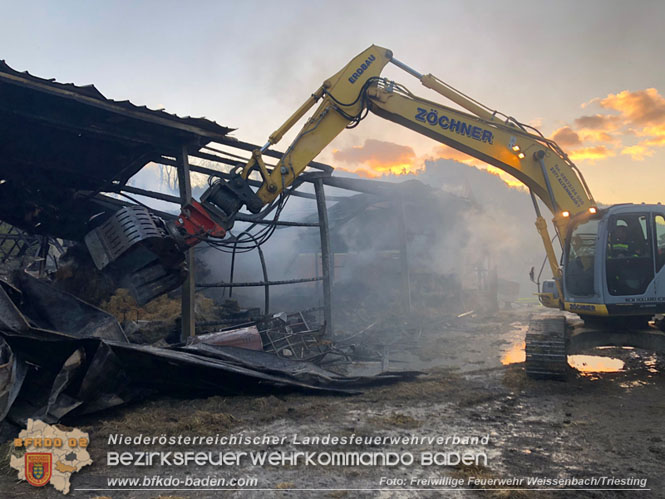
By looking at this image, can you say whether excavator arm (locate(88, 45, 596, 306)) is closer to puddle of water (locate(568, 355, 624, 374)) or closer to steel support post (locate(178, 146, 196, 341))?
steel support post (locate(178, 146, 196, 341))

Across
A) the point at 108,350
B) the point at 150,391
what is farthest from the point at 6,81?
the point at 150,391

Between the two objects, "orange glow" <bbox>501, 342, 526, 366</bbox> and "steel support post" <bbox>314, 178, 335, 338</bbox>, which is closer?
"orange glow" <bbox>501, 342, 526, 366</bbox>

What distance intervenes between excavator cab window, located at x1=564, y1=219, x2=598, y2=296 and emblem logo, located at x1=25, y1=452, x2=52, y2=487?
21.9ft

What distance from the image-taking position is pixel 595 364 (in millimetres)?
7699

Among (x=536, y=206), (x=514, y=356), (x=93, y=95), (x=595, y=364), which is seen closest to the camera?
(x=93, y=95)

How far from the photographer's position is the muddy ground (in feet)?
10.5

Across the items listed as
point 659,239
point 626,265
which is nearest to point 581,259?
point 626,265

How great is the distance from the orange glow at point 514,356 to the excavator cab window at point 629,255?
2404 millimetres

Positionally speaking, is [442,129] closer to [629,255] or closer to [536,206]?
[536,206]

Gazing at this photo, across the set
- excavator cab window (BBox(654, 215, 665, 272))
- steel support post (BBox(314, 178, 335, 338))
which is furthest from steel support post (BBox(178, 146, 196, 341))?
excavator cab window (BBox(654, 215, 665, 272))

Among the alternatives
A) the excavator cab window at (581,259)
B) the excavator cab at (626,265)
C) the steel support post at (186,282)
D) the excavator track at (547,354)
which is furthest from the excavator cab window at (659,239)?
the steel support post at (186,282)

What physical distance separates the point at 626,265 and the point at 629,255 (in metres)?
0.15

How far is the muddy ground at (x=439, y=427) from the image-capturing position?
3.19 m

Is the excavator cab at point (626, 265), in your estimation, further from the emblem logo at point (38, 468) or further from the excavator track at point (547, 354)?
the emblem logo at point (38, 468)
